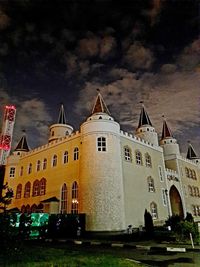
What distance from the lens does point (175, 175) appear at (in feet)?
101

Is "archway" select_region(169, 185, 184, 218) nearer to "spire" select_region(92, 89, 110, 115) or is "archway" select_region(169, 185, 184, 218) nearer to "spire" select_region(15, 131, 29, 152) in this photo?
"spire" select_region(92, 89, 110, 115)

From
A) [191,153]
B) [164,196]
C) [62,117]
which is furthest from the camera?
[191,153]

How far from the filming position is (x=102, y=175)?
63.8ft

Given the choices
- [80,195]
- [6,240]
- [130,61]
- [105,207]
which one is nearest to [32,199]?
[80,195]

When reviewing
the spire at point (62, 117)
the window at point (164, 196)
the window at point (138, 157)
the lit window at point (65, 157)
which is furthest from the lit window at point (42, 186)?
the window at point (164, 196)

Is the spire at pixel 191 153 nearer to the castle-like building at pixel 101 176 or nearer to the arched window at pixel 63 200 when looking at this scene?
the castle-like building at pixel 101 176

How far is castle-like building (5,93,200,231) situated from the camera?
19288mm

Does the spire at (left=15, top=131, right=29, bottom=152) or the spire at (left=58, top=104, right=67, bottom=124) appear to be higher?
the spire at (left=58, top=104, right=67, bottom=124)

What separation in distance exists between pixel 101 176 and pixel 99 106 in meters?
7.09

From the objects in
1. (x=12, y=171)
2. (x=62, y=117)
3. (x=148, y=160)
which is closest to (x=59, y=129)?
(x=62, y=117)

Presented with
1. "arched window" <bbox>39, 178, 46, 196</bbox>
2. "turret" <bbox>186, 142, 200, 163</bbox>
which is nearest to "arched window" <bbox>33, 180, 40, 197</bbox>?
"arched window" <bbox>39, 178, 46, 196</bbox>

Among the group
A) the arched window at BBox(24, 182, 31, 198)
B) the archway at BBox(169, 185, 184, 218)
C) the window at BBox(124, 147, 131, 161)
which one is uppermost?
the window at BBox(124, 147, 131, 161)

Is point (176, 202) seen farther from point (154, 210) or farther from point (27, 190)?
point (27, 190)

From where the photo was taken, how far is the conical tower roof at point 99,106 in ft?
75.1
